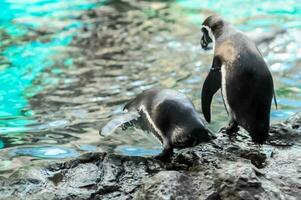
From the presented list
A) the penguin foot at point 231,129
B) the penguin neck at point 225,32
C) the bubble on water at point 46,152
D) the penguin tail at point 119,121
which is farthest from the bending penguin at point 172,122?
the bubble on water at point 46,152

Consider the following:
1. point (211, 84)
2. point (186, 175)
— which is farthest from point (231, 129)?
point (186, 175)

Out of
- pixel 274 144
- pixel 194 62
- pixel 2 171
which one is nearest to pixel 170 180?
pixel 274 144

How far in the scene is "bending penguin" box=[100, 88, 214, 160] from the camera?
3055 mm

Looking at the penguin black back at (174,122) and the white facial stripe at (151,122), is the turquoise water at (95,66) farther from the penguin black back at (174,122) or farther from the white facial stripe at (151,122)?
the penguin black back at (174,122)

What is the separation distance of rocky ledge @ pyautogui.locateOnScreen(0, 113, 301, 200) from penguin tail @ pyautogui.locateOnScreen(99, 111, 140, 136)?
240 millimetres

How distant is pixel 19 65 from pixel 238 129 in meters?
3.99

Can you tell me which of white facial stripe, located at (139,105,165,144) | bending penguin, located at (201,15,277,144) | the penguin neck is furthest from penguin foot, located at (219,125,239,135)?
the penguin neck

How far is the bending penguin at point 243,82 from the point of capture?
3062 millimetres

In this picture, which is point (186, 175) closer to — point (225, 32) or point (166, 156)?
point (166, 156)

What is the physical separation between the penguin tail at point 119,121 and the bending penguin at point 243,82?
1.59ft

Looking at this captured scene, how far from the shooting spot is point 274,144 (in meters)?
3.20

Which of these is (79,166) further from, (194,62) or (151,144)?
(194,62)

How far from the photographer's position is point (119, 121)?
3.36 m

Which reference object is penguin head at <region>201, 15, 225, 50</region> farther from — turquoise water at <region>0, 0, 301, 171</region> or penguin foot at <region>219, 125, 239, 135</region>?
turquoise water at <region>0, 0, 301, 171</region>
